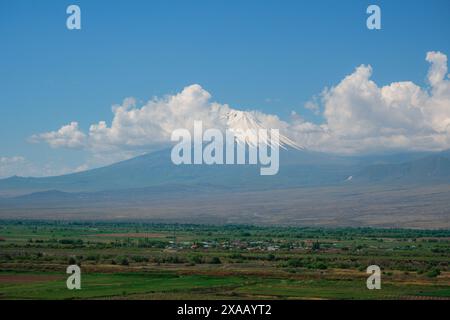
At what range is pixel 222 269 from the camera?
29.3m

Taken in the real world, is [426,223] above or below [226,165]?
below

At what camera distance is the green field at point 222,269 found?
22.3 m

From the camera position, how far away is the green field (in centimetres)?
2231

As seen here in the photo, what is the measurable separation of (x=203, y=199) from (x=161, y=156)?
5507cm

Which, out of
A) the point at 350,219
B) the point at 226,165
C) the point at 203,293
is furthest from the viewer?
the point at 226,165

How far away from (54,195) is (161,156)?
43.5 meters
